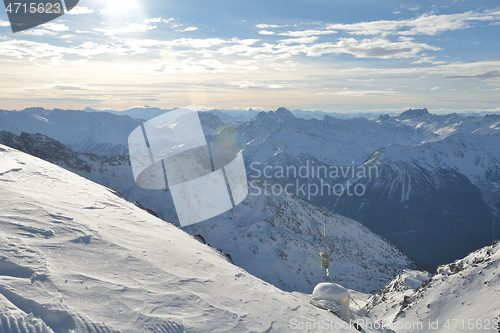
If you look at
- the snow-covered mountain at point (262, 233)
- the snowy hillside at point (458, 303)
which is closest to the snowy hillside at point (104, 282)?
the snowy hillside at point (458, 303)

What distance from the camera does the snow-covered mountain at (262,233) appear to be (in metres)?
54.1

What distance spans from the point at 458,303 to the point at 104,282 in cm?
2877

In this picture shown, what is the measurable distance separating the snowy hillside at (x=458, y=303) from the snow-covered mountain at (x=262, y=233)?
23.4 meters

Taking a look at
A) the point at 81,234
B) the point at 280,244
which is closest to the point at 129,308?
the point at 81,234

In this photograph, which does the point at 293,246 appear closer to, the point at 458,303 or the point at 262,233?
the point at 262,233

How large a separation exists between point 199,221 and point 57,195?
43376 mm

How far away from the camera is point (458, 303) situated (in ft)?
81.7

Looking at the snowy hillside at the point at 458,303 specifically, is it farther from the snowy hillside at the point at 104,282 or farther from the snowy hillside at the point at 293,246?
the snowy hillside at the point at 293,246

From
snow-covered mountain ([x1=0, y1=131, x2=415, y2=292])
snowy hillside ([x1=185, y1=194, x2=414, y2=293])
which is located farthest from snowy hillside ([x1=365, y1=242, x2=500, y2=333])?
snow-covered mountain ([x1=0, y1=131, x2=415, y2=292])

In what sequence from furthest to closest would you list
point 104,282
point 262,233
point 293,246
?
point 262,233, point 293,246, point 104,282

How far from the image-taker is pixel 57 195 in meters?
15.1

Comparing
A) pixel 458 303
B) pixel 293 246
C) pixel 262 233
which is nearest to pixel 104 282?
pixel 458 303

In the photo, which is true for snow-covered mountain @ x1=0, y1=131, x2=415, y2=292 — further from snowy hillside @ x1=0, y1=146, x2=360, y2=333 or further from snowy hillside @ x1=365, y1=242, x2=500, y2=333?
snowy hillside @ x1=0, y1=146, x2=360, y2=333

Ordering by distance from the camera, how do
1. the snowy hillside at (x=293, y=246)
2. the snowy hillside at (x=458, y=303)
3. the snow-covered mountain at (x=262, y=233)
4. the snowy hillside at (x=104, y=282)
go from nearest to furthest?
the snowy hillside at (x=104, y=282) < the snowy hillside at (x=458, y=303) < the snowy hillside at (x=293, y=246) < the snow-covered mountain at (x=262, y=233)
